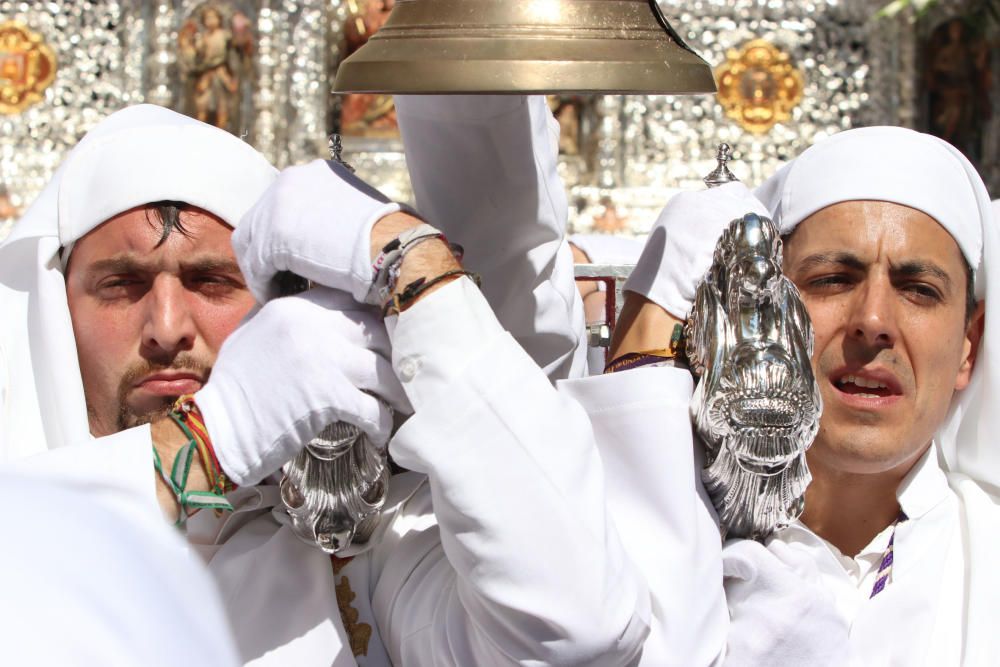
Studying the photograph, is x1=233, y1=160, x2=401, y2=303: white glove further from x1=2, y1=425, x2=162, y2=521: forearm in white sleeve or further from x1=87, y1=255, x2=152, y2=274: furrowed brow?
x1=87, y1=255, x2=152, y2=274: furrowed brow

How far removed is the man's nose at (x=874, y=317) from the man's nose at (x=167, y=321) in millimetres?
1326

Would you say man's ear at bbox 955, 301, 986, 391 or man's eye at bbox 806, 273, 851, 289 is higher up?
man's eye at bbox 806, 273, 851, 289

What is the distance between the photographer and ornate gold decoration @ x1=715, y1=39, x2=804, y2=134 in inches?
428

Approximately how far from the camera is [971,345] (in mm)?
2785

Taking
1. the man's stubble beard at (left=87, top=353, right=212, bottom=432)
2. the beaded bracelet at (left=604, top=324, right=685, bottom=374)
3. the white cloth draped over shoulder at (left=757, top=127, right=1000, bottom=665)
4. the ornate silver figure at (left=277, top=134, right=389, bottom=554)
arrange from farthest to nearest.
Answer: the man's stubble beard at (left=87, top=353, right=212, bottom=432)
the white cloth draped over shoulder at (left=757, top=127, right=1000, bottom=665)
the beaded bracelet at (left=604, top=324, right=685, bottom=374)
the ornate silver figure at (left=277, top=134, right=389, bottom=554)

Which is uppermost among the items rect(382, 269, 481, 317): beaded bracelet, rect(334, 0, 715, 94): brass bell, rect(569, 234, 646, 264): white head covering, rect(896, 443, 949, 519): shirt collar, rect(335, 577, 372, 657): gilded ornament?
rect(334, 0, 715, 94): brass bell

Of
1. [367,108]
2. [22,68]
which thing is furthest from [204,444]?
[22,68]

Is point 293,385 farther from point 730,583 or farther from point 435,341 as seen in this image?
point 730,583

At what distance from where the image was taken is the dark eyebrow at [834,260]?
103 inches

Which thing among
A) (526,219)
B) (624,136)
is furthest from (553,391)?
(624,136)

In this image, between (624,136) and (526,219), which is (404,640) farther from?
(624,136)

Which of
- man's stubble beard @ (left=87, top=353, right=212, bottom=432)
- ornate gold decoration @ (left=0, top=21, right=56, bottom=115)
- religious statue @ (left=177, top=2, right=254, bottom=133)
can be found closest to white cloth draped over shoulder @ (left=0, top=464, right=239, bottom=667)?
man's stubble beard @ (left=87, top=353, right=212, bottom=432)

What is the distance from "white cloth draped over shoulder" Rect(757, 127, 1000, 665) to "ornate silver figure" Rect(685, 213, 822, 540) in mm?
454

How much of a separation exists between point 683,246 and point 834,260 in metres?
0.41
